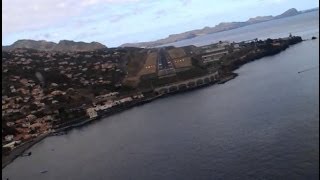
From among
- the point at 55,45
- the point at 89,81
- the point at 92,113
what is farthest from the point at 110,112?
the point at 55,45

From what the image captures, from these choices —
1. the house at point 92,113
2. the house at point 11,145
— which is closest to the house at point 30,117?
the house at point 92,113

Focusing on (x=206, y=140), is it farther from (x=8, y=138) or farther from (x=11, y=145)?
(x=8, y=138)

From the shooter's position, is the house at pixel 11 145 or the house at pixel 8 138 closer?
the house at pixel 11 145

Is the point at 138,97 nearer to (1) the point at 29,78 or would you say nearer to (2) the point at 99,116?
(2) the point at 99,116

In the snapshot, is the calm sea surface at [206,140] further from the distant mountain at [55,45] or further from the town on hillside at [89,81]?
the distant mountain at [55,45]

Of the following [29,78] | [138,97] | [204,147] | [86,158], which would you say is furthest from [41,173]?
[29,78]

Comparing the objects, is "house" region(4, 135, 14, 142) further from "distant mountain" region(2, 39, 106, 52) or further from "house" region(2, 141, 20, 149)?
"distant mountain" region(2, 39, 106, 52)

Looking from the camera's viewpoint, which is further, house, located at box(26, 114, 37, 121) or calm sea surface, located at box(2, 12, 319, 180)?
house, located at box(26, 114, 37, 121)

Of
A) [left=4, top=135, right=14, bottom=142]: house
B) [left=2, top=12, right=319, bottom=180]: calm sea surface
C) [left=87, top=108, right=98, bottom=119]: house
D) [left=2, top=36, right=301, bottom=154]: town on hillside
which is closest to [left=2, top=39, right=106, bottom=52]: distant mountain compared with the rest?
[left=2, top=36, right=301, bottom=154]: town on hillside
